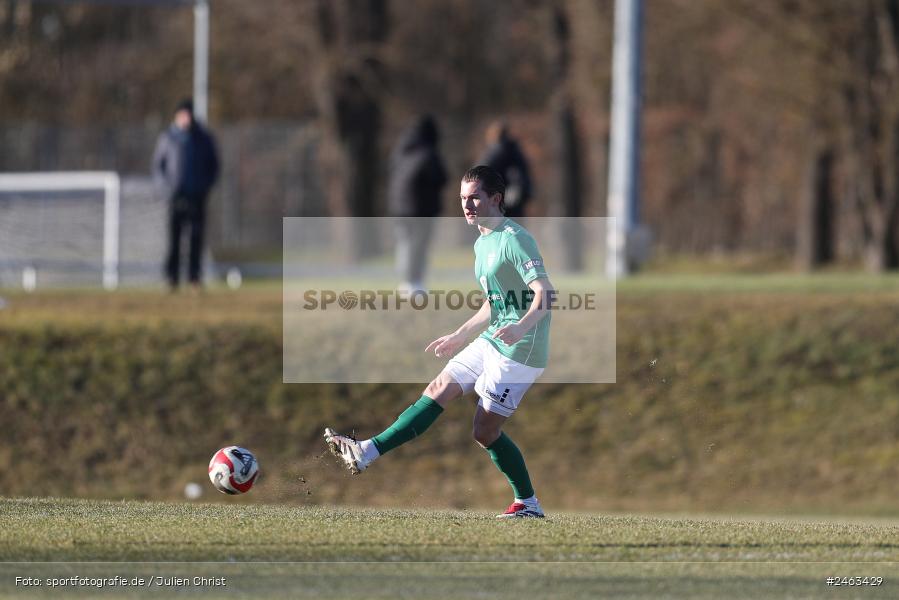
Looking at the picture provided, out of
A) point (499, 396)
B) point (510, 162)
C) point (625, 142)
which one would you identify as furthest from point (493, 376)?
point (625, 142)

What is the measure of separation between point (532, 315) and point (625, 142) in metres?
13.7

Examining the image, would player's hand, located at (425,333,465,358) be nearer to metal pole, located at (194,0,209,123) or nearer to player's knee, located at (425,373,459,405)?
player's knee, located at (425,373,459,405)

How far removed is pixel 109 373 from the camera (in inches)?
730

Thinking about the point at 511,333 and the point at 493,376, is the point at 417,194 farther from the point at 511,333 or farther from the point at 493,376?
the point at 511,333

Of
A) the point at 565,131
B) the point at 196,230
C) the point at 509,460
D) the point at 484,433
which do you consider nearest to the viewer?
Answer: the point at 484,433

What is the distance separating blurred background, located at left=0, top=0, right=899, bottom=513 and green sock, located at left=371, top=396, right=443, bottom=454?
6311mm

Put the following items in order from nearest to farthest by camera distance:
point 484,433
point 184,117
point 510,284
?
point 510,284, point 484,433, point 184,117

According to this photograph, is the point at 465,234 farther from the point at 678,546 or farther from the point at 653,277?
the point at 678,546

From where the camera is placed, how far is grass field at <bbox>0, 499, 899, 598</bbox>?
716 cm

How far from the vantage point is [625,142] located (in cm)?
2195

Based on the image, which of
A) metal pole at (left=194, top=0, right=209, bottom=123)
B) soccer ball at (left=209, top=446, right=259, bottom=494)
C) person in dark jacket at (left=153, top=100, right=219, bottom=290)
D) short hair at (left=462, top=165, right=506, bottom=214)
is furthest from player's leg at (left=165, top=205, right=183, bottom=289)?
short hair at (left=462, top=165, right=506, bottom=214)

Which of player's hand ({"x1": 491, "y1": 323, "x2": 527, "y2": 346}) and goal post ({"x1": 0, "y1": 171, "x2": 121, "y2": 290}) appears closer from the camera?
player's hand ({"x1": 491, "y1": 323, "x2": 527, "y2": 346})

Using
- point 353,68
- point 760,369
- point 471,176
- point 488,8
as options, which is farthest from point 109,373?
point 488,8

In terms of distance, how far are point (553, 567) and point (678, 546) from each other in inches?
38.3
